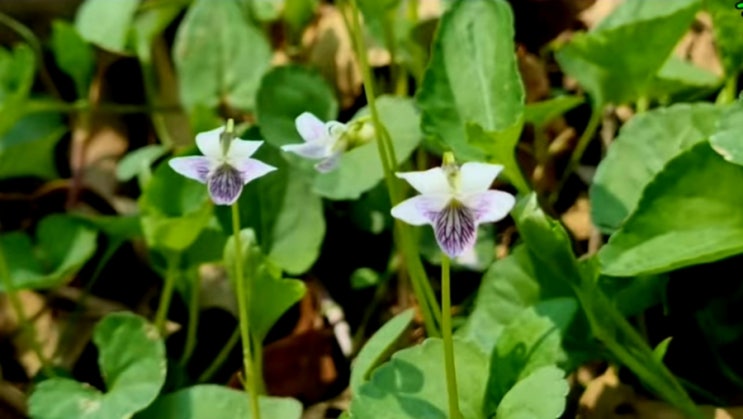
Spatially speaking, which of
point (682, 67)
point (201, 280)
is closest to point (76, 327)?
point (201, 280)

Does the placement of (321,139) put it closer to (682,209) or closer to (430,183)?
(430,183)

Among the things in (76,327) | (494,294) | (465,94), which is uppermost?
(465,94)

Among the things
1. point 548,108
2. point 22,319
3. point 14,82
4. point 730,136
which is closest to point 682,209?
point 730,136

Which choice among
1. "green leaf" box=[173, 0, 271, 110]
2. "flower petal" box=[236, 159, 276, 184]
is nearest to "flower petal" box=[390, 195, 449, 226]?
"flower petal" box=[236, 159, 276, 184]

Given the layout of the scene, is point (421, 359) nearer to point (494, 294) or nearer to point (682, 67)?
point (494, 294)

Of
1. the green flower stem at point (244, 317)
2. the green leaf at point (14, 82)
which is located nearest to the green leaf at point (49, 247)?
the green leaf at point (14, 82)

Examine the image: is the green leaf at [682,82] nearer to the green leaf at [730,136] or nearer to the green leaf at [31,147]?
the green leaf at [730,136]
